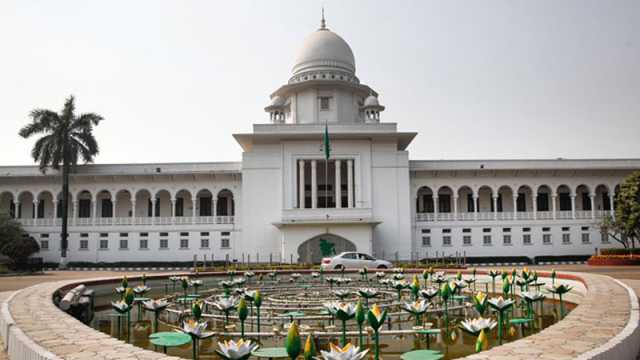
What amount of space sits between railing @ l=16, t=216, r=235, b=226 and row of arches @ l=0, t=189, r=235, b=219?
3.28ft

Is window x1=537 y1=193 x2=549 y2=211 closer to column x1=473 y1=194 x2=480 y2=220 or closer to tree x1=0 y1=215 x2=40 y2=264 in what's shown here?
column x1=473 y1=194 x2=480 y2=220

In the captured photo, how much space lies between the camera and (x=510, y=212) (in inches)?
1606

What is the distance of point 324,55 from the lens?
4381 centimetres

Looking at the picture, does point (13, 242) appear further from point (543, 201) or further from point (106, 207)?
point (543, 201)

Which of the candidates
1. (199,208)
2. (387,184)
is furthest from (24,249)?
(387,184)

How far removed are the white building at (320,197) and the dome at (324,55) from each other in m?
0.11

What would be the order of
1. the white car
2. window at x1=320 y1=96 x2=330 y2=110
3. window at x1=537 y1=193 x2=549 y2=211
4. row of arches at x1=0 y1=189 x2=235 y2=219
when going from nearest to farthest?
1. the white car
2. row of arches at x1=0 y1=189 x2=235 y2=219
3. window at x1=320 y1=96 x2=330 y2=110
4. window at x1=537 y1=193 x2=549 y2=211

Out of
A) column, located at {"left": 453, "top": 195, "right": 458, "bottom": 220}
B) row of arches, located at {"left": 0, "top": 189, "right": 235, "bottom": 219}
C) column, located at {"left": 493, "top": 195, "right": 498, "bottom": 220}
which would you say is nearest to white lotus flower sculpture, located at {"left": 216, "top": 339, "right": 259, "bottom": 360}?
column, located at {"left": 453, "top": 195, "right": 458, "bottom": 220}

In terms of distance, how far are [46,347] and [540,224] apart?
Result: 38.9 meters

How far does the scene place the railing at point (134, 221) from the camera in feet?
130

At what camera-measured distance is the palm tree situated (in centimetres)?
3762

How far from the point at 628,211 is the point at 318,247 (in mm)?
19781

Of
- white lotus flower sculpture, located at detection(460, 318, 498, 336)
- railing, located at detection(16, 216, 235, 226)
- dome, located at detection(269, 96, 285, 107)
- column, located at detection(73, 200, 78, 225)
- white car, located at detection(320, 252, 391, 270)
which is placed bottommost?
white car, located at detection(320, 252, 391, 270)

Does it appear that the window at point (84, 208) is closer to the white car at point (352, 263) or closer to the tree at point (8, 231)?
the tree at point (8, 231)
